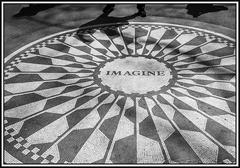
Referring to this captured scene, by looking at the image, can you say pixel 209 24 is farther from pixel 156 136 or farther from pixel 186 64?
pixel 156 136

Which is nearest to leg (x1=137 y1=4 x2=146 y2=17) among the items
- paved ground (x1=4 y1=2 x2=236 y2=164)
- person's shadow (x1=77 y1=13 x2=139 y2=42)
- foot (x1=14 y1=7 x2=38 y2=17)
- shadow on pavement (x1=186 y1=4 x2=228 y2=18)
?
person's shadow (x1=77 y1=13 x2=139 y2=42)

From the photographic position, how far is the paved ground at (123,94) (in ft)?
13.6

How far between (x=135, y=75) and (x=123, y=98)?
31.7 inches

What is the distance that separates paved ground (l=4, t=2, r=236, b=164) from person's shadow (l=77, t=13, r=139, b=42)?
2.7 inches

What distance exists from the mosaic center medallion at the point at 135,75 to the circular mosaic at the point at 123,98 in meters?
0.02

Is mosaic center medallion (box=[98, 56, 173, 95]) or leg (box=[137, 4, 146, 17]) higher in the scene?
leg (box=[137, 4, 146, 17])

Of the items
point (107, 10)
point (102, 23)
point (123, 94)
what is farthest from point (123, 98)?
point (107, 10)

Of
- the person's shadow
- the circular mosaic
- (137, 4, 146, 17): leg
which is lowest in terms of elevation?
the circular mosaic

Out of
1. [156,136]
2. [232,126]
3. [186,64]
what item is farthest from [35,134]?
[186,64]

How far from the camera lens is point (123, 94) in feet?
17.4

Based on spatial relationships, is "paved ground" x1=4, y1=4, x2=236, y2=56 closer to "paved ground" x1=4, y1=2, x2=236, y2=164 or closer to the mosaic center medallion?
"paved ground" x1=4, y1=2, x2=236, y2=164

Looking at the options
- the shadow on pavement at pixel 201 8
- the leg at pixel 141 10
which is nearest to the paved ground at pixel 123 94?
the leg at pixel 141 10

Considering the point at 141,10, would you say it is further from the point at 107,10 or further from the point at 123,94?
the point at 123,94

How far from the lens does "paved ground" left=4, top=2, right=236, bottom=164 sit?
4.16 metres
